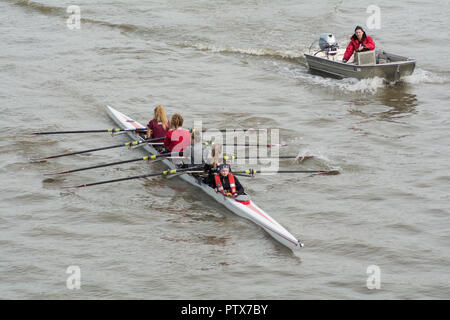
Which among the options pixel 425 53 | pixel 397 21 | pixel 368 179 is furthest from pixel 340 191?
pixel 397 21

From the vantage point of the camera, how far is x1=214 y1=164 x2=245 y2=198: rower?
1302 cm

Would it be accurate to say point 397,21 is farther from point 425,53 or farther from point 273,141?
point 273,141

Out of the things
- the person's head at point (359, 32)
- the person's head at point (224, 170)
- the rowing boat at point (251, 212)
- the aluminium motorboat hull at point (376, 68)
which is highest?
the person's head at point (359, 32)

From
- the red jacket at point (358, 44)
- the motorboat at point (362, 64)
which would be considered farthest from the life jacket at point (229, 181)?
the red jacket at point (358, 44)

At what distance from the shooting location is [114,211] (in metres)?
13.3

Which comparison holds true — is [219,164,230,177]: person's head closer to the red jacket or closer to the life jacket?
the life jacket

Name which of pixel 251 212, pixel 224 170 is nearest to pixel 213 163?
pixel 224 170

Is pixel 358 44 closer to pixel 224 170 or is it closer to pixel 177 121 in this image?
pixel 177 121

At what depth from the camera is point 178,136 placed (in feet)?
47.4

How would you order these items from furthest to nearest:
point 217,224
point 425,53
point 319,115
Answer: point 425,53, point 319,115, point 217,224

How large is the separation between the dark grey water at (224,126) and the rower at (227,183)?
44 centimetres

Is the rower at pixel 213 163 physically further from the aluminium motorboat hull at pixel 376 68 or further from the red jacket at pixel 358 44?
the red jacket at pixel 358 44

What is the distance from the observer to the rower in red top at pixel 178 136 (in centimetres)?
1434

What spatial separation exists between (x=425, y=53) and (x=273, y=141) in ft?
35.6
